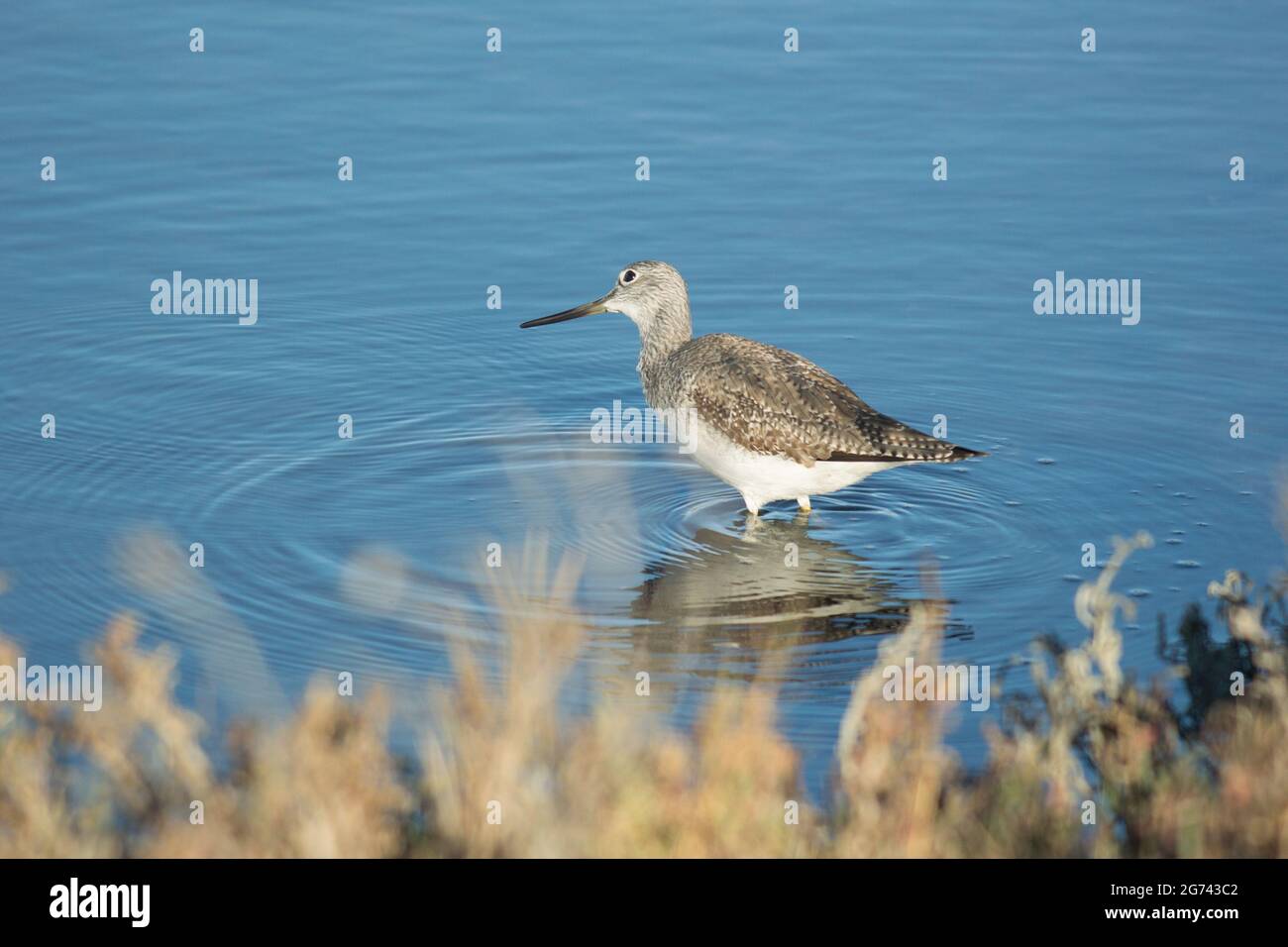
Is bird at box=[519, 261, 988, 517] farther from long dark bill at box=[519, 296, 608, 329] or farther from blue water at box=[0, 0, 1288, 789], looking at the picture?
long dark bill at box=[519, 296, 608, 329]

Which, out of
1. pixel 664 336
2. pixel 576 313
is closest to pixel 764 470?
pixel 664 336

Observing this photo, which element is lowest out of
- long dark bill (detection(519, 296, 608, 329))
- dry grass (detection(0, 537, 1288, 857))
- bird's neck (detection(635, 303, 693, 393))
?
dry grass (detection(0, 537, 1288, 857))

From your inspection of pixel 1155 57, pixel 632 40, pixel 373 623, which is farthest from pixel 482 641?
pixel 1155 57

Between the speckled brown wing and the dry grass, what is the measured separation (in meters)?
3.37

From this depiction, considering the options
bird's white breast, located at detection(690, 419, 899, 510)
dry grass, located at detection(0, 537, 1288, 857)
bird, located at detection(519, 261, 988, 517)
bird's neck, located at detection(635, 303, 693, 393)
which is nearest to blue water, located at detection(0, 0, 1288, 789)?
bird's white breast, located at detection(690, 419, 899, 510)

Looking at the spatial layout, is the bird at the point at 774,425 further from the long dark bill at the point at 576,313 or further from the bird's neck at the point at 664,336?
the long dark bill at the point at 576,313

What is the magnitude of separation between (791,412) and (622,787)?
467 cm

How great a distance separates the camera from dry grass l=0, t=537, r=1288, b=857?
4625 millimetres

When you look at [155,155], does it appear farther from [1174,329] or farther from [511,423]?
[1174,329]

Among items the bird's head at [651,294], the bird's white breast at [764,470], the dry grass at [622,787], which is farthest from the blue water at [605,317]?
the dry grass at [622,787]

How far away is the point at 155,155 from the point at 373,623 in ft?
23.1

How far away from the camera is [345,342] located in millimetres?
11523

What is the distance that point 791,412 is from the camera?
29.9ft

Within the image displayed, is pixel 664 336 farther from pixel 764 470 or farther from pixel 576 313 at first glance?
pixel 764 470
